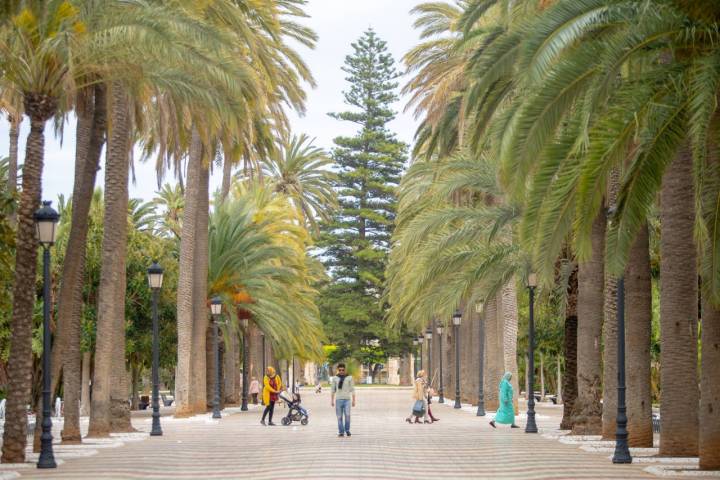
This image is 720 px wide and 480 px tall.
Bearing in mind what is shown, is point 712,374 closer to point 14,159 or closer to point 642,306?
point 642,306

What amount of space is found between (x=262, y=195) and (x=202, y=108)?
24838 mm

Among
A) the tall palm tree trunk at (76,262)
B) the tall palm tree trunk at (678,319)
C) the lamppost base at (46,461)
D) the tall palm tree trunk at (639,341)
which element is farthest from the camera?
the tall palm tree trunk at (76,262)

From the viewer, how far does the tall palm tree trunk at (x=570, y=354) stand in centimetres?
2803

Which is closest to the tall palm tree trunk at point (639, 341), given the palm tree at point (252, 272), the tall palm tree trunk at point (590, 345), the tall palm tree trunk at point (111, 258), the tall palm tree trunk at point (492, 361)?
the tall palm tree trunk at point (590, 345)

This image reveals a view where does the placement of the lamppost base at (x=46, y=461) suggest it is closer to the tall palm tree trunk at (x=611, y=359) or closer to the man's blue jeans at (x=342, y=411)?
the man's blue jeans at (x=342, y=411)

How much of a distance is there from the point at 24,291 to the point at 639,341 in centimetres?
1013

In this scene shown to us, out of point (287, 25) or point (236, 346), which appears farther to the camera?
point (236, 346)

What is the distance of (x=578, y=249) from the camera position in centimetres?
1471

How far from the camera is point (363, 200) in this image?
92.6 metres

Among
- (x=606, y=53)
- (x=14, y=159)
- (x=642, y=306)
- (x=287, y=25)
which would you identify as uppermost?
(x=287, y=25)

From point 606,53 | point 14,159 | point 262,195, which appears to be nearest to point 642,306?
point 606,53

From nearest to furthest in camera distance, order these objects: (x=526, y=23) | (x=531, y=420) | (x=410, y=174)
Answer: (x=526, y=23) → (x=531, y=420) → (x=410, y=174)

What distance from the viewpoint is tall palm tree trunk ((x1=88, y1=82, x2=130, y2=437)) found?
25.1 m

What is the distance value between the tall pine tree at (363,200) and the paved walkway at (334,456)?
6234cm
